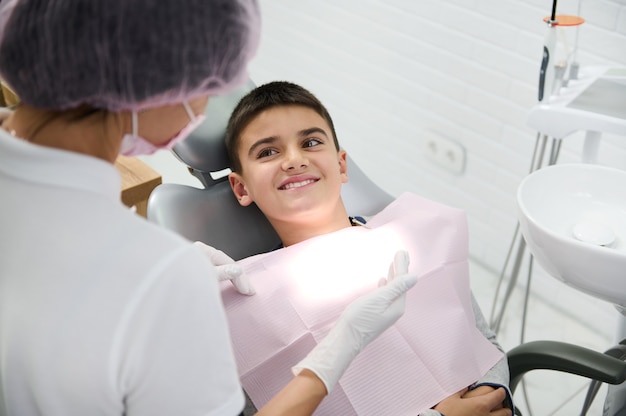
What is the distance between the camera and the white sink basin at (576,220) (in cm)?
127

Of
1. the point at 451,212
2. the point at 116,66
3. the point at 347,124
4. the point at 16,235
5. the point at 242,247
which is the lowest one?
the point at 347,124

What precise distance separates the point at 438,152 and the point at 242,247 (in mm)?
1189

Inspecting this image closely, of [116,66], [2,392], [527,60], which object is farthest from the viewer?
[527,60]

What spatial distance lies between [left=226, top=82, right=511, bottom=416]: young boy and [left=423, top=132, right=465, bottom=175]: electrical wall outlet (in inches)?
37.7

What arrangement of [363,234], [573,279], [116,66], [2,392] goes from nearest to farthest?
[116,66] → [2,392] → [573,279] → [363,234]

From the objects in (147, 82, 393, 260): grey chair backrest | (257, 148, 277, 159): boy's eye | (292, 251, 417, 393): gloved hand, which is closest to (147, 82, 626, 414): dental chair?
(147, 82, 393, 260): grey chair backrest

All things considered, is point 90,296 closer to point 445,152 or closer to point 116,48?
point 116,48

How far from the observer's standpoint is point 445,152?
260 centimetres

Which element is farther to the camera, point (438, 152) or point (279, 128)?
point (438, 152)

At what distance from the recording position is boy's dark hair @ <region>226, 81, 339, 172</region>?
166cm

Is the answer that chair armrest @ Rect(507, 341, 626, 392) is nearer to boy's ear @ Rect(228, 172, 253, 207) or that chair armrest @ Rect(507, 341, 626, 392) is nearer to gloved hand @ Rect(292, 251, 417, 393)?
gloved hand @ Rect(292, 251, 417, 393)

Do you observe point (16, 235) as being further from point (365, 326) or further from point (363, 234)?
point (363, 234)

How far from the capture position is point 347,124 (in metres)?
3.02

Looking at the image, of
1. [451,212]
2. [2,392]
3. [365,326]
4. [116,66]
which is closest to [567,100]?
[451,212]
